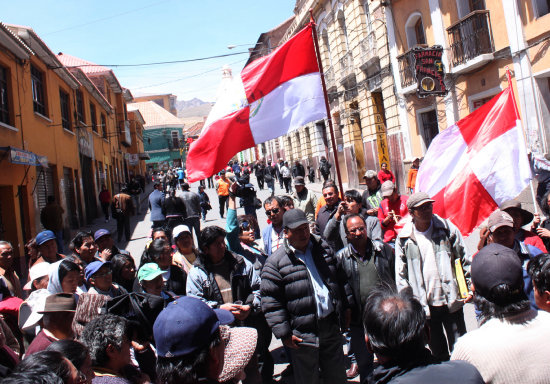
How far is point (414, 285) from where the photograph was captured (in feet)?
12.6

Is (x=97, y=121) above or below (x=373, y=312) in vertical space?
above

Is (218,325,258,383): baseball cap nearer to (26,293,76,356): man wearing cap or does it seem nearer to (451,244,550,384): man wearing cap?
(451,244,550,384): man wearing cap

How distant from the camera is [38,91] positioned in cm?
1534

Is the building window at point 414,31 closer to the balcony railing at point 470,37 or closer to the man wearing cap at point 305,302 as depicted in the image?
the balcony railing at point 470,37

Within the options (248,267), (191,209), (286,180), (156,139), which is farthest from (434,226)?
(156,139)

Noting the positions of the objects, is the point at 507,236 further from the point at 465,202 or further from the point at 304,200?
the point at 304,200

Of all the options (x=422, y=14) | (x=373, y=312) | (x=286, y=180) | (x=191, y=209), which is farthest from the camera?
(x=286, y=180)

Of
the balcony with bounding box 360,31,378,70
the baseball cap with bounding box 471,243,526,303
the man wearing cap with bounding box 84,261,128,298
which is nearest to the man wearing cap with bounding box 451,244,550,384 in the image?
the baseball cap with bounding box 471,243,526,303

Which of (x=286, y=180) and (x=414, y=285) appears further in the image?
(x=286, y=180)

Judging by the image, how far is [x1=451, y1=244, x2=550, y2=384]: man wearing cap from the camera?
2125mm

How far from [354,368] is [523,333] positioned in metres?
2.67

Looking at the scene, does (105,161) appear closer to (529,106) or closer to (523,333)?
(529,106)

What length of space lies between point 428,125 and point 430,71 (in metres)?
2.24

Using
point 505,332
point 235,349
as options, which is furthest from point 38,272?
point 505,332
